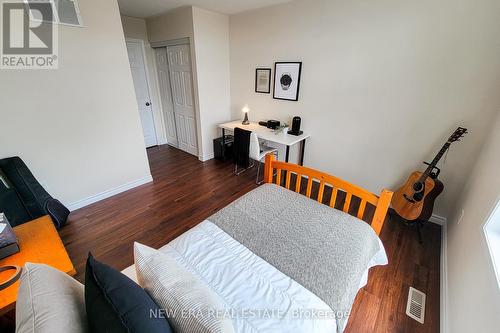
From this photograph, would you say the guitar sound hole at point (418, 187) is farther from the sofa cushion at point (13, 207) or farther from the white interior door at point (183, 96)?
the sofa cushion at point (13, 207)

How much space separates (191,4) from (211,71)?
922 mm

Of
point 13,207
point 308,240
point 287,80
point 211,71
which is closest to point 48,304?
point 308,240

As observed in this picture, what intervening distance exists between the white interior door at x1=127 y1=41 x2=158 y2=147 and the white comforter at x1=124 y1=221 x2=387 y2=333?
11.8ft

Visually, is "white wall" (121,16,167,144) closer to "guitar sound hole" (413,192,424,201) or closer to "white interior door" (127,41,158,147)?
"white interior door" (127,41,158,147)

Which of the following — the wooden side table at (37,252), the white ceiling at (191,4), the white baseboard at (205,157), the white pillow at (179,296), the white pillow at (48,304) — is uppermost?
the white ceiling at (191,4)

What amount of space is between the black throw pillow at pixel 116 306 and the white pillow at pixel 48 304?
0.06 metres

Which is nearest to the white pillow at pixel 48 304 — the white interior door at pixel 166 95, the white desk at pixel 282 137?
the white desk at pixel 282 137

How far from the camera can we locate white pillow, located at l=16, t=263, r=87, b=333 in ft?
1.95

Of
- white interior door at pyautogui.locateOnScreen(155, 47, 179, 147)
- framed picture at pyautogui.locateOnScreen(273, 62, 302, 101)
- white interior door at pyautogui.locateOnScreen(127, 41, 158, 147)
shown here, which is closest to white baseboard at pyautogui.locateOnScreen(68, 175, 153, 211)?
white interior door at pyautogui.locateOnScreen(127, 41, 158, 147)

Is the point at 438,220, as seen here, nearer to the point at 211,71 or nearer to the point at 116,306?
the point at 116,306

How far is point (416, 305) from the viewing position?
1546 millimetres

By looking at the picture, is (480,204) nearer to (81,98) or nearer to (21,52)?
(81,98)

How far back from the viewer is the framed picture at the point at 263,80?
3307 mm

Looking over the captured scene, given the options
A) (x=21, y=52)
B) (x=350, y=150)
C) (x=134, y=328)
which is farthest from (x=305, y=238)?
(x=21, y=52)
